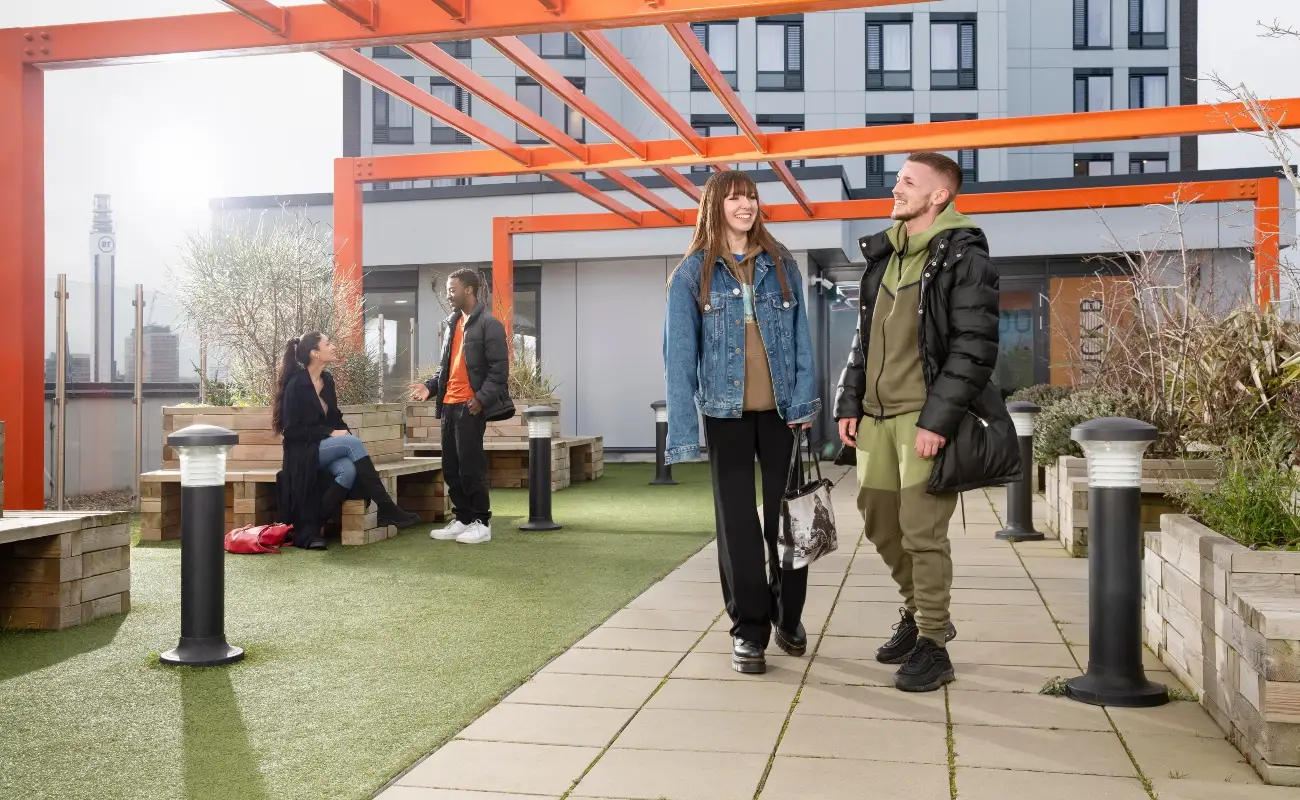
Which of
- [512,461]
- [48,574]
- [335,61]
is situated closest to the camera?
[48,574]

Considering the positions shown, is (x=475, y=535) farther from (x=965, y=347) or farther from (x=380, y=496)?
(x=965, y=347)

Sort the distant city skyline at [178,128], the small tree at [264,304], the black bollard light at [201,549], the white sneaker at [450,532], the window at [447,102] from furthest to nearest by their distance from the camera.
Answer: the window at [447,102], the small tree at [264,304], the white sneaker at [450,532], the distant city skyline at [178,128], the black bollard light at [201,549]

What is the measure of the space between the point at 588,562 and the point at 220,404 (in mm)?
4104

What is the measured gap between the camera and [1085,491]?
751cm

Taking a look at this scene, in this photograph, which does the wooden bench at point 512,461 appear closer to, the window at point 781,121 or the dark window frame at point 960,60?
the window at point 781,121

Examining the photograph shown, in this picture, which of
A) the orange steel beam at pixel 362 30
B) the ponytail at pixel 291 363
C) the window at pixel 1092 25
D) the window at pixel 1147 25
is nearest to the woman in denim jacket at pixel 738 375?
the orange steel beam at pixel 362 30

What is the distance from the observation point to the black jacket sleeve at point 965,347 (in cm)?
419

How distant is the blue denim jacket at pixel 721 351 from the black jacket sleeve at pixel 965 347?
525mm

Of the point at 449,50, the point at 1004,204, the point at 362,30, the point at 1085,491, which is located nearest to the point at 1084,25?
the point at 449,50

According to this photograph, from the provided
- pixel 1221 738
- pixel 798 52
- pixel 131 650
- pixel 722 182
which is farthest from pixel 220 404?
pixel 798 52

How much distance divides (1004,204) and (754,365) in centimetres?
1064

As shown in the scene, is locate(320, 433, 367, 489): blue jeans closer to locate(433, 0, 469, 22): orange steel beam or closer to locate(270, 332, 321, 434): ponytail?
locate(270, 332, 321, 434): ponytail

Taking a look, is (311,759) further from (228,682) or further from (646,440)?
(646,440)

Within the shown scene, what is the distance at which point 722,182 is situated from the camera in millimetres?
4633
